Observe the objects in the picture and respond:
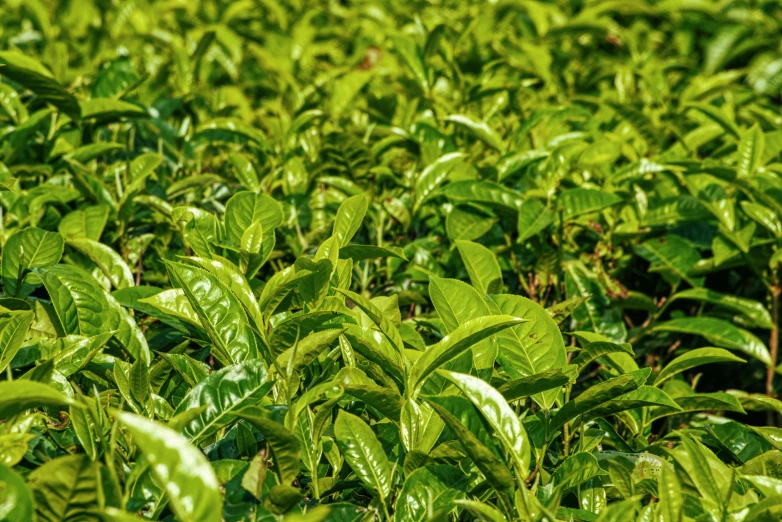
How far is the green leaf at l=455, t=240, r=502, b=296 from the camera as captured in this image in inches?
85.7

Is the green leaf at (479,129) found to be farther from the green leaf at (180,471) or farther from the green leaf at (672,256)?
the green leaf at (180,471)

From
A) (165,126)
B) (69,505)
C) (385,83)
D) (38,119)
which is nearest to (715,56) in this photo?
(385,83)

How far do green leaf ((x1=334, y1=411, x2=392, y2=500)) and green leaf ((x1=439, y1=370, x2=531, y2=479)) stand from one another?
22 cm

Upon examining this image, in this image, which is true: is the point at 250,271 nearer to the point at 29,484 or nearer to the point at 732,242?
the point at 29,484

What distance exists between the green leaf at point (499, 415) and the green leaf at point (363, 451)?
22 cm

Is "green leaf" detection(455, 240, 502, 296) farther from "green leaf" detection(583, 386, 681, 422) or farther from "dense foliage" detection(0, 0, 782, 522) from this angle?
"green leaf" detection(583, 386, 681, 422)

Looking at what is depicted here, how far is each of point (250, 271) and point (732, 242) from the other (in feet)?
5.02

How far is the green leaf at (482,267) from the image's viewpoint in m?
2.18

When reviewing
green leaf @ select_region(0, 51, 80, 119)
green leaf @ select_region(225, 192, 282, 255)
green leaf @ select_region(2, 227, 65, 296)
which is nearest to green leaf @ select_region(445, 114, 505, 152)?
green leaf @ select_region(225, 192, 282, 255)

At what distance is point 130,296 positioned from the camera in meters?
1.99

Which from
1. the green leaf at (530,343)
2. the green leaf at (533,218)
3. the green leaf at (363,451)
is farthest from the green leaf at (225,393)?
the green leaf at (533,218)

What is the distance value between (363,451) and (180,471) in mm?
492

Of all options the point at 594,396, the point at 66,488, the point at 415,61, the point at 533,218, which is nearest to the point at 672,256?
the point at 533,218

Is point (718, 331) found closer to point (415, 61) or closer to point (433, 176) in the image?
point (433, 176)
